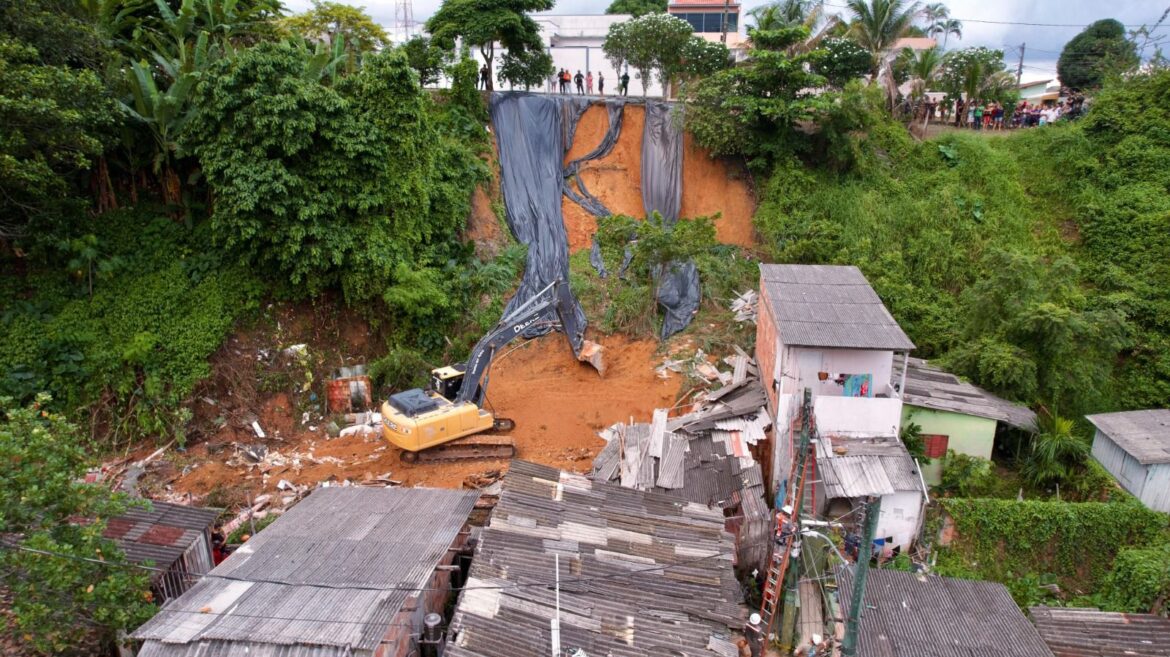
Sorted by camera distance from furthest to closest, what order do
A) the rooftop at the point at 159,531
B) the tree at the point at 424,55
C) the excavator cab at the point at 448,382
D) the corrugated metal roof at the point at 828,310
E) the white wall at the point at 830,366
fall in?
the tree at the point at 424,55, the excavator cab at the point at 448,382, the white wall at the point at 830,366, the corrugated metal roof at the point at 828,310, the rooftop at the point at 159,531

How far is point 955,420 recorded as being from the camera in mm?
14969

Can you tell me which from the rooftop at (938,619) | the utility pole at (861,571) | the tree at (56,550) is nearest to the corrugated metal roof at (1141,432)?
the rooftop at (938,619)

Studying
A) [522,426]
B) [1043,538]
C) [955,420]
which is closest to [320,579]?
[522,426]

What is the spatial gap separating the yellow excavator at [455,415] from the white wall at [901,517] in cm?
856

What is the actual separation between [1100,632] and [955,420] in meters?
5.11

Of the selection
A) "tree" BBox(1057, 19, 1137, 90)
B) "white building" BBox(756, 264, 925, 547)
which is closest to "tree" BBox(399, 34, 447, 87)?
"white building" BBox(756, 264, 925, 547)

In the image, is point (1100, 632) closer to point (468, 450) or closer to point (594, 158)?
point (468, 450)

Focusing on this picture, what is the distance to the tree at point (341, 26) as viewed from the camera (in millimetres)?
24000

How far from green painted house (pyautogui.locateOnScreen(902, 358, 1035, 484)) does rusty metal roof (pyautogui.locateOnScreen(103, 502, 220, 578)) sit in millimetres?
14760

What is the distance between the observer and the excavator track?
16109 mm

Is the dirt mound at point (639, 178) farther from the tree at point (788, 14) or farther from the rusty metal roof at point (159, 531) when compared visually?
the rusty metal roof at point (159, 531)

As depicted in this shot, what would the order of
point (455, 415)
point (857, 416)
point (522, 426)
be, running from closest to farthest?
point (857, 416)
point (455, 415)
point (522, 426)

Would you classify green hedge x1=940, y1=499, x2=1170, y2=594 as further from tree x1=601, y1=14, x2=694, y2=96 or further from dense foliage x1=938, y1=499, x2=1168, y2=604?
tree x1=601, y1=14, x2=694, y2=96

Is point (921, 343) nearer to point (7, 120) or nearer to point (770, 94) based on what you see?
point (770, 94)
